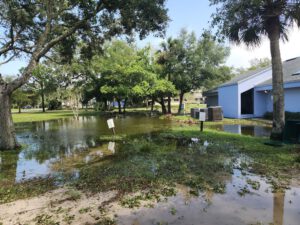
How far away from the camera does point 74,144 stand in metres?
11.1

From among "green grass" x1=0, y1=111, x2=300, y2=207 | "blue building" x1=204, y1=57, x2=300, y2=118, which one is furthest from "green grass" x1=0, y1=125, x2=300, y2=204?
"blue building" x1=204, y1=57, x2=300, y2=118

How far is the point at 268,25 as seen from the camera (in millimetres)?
9789

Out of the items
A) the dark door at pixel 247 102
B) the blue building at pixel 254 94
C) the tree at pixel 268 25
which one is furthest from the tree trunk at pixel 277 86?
the dark door at pixel 247 102

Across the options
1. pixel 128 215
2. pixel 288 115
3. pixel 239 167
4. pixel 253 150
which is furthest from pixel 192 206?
pixel 288 115

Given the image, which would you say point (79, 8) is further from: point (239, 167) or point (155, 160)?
point (239, 167)

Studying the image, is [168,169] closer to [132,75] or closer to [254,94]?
[254,94]

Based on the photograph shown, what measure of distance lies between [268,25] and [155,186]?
26.5 feet

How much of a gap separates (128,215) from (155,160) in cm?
343

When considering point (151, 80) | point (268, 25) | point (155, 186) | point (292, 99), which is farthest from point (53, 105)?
point (155, 186)

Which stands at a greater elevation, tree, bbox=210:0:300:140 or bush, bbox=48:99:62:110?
tree, bbox=210:0:300:140

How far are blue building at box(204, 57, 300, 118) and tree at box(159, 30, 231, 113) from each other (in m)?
3.80

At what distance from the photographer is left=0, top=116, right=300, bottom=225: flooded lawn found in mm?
3930

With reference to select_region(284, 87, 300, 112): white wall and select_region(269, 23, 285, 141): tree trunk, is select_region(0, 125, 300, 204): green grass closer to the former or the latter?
select_region(269, 23, 285, 141): tree trunk

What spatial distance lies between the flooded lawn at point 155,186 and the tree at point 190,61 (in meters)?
16.8
